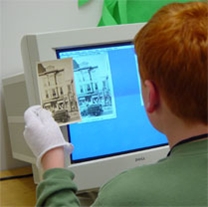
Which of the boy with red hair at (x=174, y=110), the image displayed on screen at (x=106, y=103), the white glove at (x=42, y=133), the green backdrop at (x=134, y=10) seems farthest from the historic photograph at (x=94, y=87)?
the green backdrop at (x=134, y=10)

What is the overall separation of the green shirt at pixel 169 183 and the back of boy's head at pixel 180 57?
59 mm

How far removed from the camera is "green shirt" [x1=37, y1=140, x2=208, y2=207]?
1.69ft

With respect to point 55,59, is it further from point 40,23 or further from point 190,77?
point 40,23

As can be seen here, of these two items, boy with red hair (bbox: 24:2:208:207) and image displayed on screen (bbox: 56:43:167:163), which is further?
image displayed on screen (bbox: 56:43:167:163)

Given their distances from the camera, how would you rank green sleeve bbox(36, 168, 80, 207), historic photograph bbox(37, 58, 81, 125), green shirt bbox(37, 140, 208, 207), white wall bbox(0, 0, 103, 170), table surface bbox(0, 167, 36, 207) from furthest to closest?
1. white wall bbox(0, 0, 103, 170)
2. table surface bbox(0, 167, 36, 207)
3. historic photograph bbox(37, 58, 81, 125)
4. green sleeve bbox(36, 168, 80, 207)
5. green shirt bbox(37, 140, 208, 207)

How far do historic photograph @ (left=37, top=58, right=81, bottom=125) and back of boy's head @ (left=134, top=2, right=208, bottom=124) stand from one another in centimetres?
24

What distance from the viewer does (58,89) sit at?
31.1 inches

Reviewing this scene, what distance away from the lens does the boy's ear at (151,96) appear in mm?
595

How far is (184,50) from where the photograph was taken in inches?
21.2

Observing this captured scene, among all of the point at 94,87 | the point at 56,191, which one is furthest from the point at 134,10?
the point at 56,191

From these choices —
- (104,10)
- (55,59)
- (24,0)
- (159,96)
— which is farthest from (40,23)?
(159,96)

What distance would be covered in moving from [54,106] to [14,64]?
0.51 metres

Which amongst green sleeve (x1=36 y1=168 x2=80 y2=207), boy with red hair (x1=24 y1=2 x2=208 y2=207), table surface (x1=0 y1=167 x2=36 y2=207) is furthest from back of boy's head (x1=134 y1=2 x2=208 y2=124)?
table surface (x1=0 y1=167 x2=36 y2=207)

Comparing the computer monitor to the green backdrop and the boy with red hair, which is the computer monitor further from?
the green backdrop
